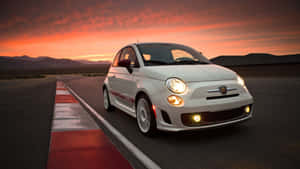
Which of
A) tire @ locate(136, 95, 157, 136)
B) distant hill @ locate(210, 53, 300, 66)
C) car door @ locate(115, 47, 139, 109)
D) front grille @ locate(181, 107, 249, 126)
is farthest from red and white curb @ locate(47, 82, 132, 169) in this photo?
distant hill @ locate(210, 53, 300, 66)

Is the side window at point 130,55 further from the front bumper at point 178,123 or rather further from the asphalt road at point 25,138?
the asphalt road at point 25,138

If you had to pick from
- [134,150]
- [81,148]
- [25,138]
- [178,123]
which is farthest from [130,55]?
[25,138]

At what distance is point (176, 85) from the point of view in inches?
149

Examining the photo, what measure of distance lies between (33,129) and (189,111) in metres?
3.22

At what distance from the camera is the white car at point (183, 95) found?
3.68 metres

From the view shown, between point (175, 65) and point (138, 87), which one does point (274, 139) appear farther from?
Result: point (138, 87)

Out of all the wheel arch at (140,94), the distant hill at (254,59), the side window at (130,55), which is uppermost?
the distant hill at (254,59)

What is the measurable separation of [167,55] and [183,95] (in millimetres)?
2048

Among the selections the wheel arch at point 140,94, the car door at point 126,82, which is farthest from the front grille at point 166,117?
the car door at point 126,82

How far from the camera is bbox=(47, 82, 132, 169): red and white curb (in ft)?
10.4

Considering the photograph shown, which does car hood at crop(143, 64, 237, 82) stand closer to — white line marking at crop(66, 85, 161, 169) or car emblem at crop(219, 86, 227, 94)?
car emblem at crop(219, 86, 227, 94)

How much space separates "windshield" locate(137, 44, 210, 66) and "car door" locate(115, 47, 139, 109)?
10.4 inches

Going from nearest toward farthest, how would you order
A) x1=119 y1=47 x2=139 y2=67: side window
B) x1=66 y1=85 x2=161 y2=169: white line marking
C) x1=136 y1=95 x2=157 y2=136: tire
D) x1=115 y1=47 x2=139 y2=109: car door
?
x1=66 y1=85 x2=161 y2=169: white line marking < x1=136 y1=95 x2=157 y2=136: tire < x1=115 y1=47 x2=139 y2=109: car door < x1=119 y1=47 x2=139 y2=67: side window

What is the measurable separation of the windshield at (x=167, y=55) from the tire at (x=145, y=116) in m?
0.76
